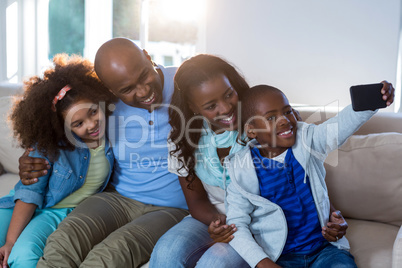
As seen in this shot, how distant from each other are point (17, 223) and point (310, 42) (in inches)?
81.1

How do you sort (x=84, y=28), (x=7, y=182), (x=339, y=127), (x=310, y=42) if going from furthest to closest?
(x=84, y=28) → (x=310, y=42) → (x=7, y=182) → (x=339, y=127)

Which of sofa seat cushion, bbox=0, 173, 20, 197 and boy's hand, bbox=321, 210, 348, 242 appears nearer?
boy's hand, bbox=321, 210, 348, 242

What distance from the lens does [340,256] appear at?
3.83 ft

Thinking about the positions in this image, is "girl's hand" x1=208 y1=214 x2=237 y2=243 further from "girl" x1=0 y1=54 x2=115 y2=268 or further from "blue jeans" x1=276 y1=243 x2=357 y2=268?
"girl" x1=0 y1=54 x2=115 y2=268

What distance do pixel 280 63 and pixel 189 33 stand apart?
1.38 m

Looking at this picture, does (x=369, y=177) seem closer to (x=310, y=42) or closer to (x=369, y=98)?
(x=369, y=98)

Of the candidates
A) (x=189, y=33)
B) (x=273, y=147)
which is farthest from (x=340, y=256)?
(x=189, y=33)

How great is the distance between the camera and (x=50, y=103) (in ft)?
5.09

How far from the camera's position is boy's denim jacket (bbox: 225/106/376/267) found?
1.19 meters

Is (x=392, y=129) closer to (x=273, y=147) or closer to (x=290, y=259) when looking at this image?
(x=273, y=147)

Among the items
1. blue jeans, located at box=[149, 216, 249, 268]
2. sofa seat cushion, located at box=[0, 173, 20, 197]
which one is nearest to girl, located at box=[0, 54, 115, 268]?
sofa seat cushion, located at box=[0, 173, 20, 197]

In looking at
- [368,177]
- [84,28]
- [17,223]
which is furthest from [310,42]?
[84,28]

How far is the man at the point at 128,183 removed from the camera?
4.45ft

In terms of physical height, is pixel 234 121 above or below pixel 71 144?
above
